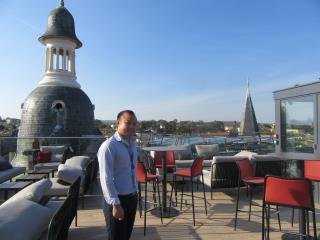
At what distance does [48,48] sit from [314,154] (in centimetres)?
2082

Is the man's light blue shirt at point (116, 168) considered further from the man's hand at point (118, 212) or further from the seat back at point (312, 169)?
the seat back at point (312, 169)

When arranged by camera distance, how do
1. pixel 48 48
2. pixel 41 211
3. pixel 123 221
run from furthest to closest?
pixel 48 48, pixel 41 211, pixel 123 221

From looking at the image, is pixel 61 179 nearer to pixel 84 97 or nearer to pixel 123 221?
pixel 123 221

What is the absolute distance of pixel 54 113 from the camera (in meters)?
21.6

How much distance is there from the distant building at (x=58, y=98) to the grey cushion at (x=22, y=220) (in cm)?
1769

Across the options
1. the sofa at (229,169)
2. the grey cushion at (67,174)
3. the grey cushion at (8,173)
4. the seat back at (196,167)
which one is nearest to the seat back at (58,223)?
the grey cushion at (67,174)

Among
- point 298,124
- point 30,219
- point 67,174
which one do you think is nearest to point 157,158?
point 67,174

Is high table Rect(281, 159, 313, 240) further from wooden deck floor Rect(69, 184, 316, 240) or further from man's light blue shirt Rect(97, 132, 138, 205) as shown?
man's light blue shirt Rect(97, 132, 138, 205)

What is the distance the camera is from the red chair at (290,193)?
3.57 metres

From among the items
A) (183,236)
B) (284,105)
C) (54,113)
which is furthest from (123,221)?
(54,113)

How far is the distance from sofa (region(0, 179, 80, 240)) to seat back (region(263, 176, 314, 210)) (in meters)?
2.29

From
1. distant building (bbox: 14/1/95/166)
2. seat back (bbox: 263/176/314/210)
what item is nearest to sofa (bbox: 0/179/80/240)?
seat back (bbox: 263/176/314/210)

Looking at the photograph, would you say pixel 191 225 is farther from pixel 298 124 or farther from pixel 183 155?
pixel 183 155

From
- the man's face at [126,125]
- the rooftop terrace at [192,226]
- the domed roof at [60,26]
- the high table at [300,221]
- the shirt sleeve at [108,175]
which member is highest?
the domed roof at [60,26]
